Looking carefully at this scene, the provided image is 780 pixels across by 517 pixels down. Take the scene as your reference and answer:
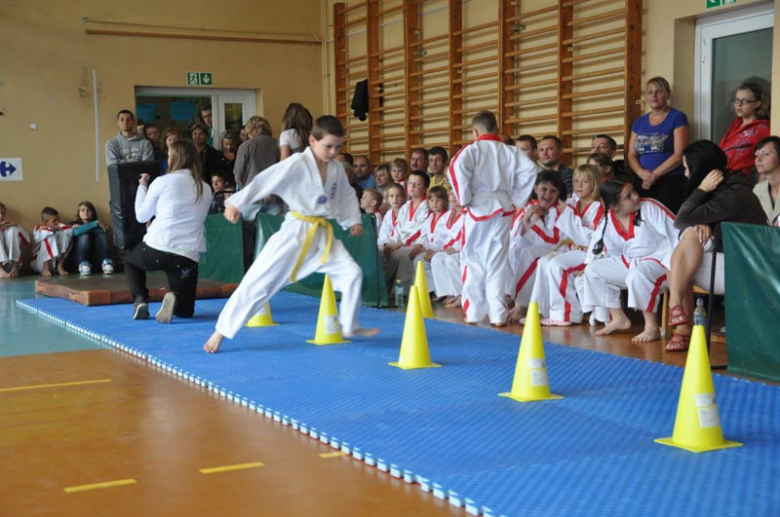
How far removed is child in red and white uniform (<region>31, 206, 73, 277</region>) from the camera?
12453 mm

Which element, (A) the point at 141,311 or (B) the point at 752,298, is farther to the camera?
(A) the point at 141,311

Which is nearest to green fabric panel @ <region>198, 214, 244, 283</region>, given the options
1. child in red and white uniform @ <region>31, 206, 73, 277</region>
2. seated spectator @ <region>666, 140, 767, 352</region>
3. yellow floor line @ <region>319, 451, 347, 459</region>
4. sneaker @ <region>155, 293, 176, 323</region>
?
sneaker @ <region>155, 293, 176, 323</region>

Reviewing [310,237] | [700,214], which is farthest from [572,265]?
[310,237]

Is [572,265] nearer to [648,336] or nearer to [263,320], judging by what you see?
[648,336]

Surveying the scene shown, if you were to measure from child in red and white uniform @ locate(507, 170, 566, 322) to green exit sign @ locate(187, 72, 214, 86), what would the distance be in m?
7.69

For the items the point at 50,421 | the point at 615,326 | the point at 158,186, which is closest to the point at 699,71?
the point at 615,326

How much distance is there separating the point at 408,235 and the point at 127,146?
4.42 metres

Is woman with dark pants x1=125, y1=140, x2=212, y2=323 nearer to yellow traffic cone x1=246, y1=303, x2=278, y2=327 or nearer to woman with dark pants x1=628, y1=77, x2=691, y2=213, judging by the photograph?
yellow traffic cone x1=246, y1=303, x2=278, y2=327

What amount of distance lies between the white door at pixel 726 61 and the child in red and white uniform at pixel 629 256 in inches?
100

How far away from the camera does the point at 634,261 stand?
20.3 ft

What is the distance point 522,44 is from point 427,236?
298 centimetres

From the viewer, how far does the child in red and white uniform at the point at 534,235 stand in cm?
728

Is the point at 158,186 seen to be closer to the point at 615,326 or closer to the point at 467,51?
the point at 615,326

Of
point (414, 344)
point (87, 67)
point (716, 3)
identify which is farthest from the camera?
point (87, 67)
